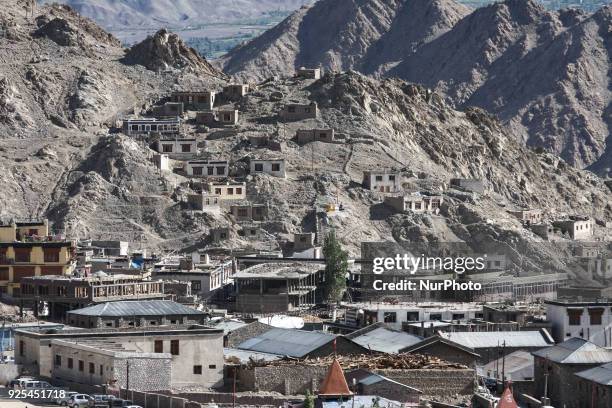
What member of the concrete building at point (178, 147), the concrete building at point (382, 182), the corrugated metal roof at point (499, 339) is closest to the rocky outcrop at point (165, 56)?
the concrete building at point (178, 147)

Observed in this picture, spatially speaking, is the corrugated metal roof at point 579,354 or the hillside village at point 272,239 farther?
the corrugated metal roof at point 579,354

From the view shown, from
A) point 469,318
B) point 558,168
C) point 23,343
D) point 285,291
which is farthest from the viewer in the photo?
point 558,168

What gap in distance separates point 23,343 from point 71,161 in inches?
2895

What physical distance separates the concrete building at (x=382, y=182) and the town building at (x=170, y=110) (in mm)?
17091

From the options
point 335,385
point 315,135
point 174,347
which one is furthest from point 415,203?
point 335,385

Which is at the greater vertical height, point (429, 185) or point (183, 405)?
point (429, 185)

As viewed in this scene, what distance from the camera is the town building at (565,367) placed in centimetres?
7544

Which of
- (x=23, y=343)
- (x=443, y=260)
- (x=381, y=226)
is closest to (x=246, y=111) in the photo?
(x=381, y=226)

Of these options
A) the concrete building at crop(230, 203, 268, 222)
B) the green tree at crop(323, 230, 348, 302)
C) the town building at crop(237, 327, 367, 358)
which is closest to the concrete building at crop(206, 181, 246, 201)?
the concrete building at crop(230, 203, 268, 222)

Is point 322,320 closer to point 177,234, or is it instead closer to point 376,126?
point 177,234

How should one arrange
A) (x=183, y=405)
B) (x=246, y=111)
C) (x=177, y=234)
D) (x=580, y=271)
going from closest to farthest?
(x=183, y=405), (x=580, y=271), (x=177, y=234), (x=246, y=111)

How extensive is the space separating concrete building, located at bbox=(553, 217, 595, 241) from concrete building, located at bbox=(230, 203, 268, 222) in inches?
1033

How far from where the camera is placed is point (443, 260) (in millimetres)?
116188

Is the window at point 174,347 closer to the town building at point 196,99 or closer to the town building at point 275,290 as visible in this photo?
the town building at point 275,290
